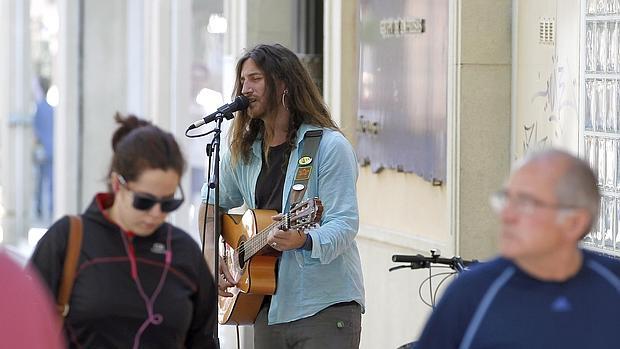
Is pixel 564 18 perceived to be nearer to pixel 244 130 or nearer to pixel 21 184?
pixel 244 130

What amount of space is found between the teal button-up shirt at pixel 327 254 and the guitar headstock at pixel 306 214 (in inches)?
1.8

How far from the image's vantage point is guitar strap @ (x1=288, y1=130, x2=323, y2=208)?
6.11m

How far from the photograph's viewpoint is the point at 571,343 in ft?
12.9

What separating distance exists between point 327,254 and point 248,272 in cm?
51

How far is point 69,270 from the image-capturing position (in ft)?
15.2

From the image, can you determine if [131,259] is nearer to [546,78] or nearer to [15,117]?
[546,78]

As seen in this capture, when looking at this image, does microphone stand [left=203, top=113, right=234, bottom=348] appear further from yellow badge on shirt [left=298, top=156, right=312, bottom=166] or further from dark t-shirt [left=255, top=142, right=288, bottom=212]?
yellow badge on shirt [left=298, top=156, right=312, bottom=166]

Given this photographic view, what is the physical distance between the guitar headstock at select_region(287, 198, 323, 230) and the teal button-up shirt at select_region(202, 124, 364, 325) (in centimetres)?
5

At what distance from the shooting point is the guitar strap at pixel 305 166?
6.11 metres

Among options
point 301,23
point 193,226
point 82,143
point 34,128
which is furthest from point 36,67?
point 301,23

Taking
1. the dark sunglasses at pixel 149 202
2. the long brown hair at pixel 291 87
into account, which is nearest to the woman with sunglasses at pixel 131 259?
the dark sunglasses at pixel 149 202

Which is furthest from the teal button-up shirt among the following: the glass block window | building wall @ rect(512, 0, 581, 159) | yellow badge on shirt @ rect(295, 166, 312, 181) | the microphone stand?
building wall @ rect(512, 0, 581, 159)

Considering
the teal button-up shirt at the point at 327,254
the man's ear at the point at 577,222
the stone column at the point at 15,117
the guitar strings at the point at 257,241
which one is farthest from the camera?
the stone column at the point at 15,117

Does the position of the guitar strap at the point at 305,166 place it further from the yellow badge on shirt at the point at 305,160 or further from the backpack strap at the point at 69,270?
the backpack strap at the point at 69,270
